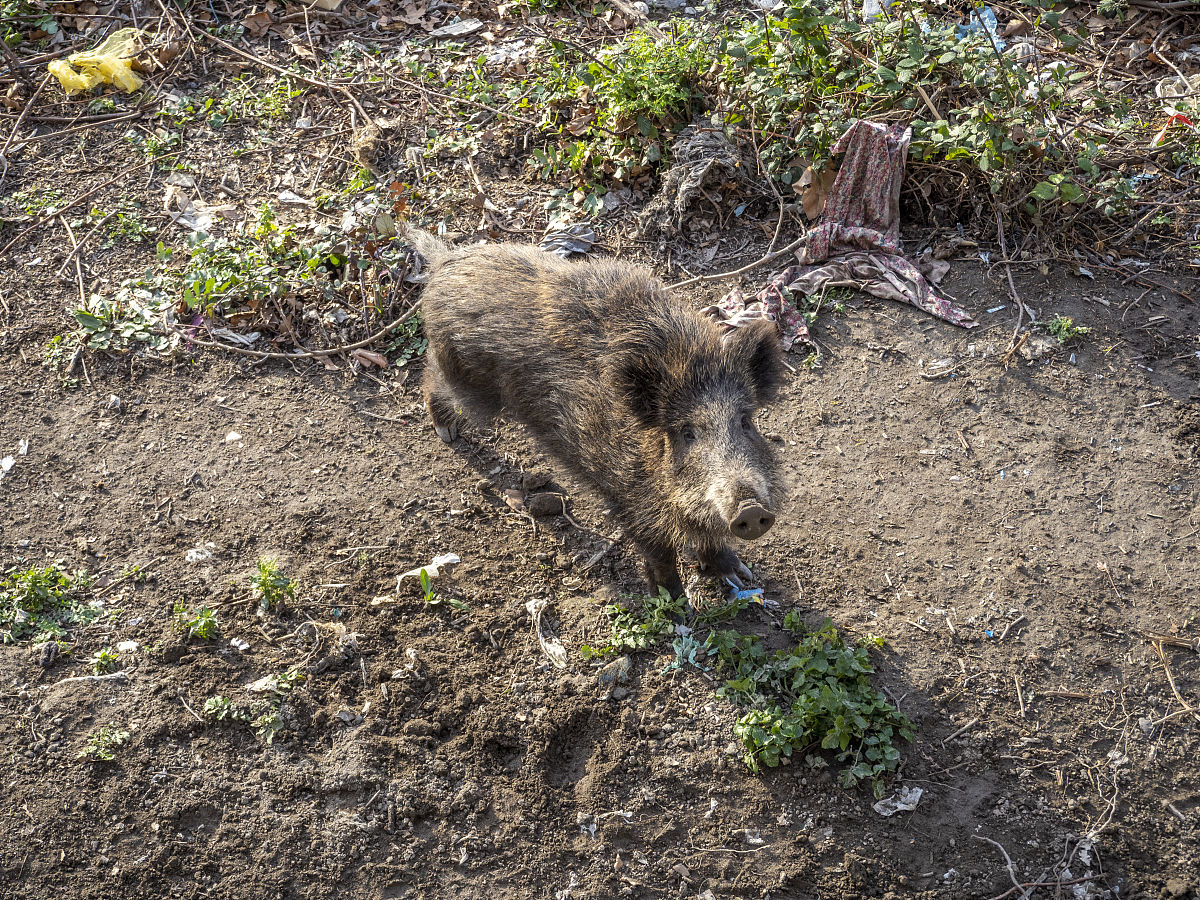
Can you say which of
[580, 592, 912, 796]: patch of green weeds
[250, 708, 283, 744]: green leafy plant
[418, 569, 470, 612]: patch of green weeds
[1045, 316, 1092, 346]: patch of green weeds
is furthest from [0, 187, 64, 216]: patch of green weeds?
[1045, 316, 1092, 346]: patch of green weeds

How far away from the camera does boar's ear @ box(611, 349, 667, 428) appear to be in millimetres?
3885

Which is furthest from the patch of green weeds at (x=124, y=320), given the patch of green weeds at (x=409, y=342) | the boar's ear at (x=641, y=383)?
the boar's ear at (x=641, y=383)

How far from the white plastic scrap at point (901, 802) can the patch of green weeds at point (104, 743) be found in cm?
312

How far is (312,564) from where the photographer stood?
4398mm

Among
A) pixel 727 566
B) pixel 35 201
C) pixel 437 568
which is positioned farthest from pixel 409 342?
pixel 35 201

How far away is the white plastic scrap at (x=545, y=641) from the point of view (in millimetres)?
4012

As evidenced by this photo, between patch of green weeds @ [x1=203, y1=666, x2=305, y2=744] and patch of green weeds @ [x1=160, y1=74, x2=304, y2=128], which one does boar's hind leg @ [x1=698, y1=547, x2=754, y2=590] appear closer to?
patch of green weeds @ [x1=203, y1=666, x2=305, y2=744]

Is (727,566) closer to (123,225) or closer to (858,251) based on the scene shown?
(858,251)

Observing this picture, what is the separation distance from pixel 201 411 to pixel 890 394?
4.11 meters

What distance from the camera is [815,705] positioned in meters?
3.52

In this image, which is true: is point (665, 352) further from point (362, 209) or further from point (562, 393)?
point (362, 209)

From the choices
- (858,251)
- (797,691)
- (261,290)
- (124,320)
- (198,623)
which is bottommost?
(198,623)

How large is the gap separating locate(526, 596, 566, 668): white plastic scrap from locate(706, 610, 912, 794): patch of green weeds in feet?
2.33

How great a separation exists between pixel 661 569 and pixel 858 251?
8.65 ft
